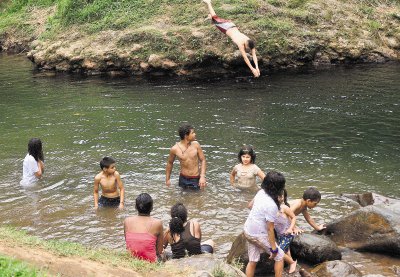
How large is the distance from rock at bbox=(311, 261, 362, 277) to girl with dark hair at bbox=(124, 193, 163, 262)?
8.17ft

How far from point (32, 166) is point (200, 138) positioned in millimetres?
5071

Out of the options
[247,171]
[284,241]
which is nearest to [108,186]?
[247,171]

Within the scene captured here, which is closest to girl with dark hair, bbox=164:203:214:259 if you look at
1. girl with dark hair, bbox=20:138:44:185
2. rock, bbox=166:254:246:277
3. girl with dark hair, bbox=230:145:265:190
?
rock, bbox=166:254:246:277

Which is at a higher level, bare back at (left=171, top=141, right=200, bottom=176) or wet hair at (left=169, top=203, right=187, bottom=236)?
bare back at (left=171, top=141, right=200, bottom=176)

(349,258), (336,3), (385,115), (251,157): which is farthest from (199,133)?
(336,3)

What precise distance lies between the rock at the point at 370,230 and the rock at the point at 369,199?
Result: 108 centimetres

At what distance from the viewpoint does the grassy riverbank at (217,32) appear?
23.7 meters

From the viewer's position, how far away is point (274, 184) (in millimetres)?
7109

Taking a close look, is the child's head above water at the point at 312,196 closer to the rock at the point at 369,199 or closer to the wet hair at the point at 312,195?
the wet hair at the point at 312,195

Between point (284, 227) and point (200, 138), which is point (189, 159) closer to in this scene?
point (284, 227)

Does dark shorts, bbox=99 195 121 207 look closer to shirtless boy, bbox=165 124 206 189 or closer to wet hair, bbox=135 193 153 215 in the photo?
shirtless boy, bbox=165 124 206 189

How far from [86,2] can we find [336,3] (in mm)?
12747

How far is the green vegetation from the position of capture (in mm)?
5723

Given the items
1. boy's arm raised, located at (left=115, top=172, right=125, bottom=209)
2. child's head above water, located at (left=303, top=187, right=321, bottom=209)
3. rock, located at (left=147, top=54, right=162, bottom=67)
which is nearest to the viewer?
child's head above water, located at (left=303, top=187, right=321, bottom=209)
